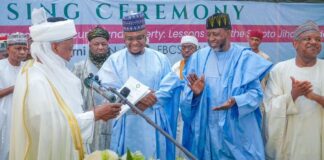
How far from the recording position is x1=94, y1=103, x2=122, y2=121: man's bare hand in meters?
3.00

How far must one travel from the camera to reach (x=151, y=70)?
4.35 meters

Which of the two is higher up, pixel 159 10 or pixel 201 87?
pixel 159 10

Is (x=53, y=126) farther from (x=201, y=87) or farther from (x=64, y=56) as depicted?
(x=201, y=87)

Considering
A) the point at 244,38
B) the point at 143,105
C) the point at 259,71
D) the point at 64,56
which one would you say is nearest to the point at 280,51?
the point at 244,38

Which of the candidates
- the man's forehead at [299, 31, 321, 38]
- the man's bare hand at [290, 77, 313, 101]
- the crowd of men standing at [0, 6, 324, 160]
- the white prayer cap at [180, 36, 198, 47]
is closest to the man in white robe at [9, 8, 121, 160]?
the crowd of men standing at [0, 6, 324, 160]

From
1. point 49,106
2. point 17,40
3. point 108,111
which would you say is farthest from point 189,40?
point 49,106

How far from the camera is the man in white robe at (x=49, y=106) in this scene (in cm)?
294

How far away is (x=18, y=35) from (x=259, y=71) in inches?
113

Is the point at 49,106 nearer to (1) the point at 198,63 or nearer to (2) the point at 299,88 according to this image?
(1) the point at 198,63

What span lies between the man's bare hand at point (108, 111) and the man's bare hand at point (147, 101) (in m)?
0.78

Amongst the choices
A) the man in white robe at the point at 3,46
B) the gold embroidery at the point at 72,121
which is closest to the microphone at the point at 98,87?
the gold embroidery at the point at 72,121

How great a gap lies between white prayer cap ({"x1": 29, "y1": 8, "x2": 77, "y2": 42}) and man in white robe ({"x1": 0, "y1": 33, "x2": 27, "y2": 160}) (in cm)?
223

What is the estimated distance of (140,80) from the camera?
4.32 meters

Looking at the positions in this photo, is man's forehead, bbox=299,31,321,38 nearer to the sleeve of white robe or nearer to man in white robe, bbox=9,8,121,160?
the sleeve of white robe
